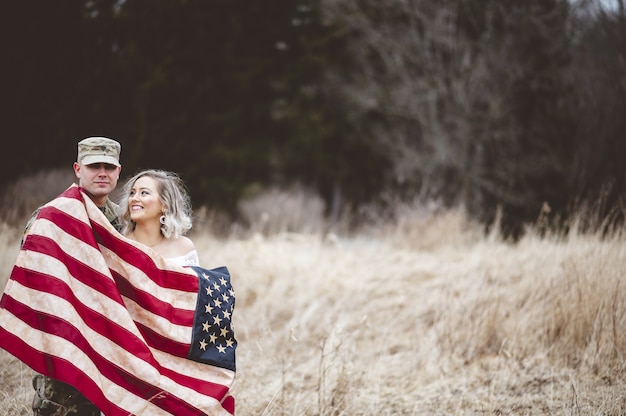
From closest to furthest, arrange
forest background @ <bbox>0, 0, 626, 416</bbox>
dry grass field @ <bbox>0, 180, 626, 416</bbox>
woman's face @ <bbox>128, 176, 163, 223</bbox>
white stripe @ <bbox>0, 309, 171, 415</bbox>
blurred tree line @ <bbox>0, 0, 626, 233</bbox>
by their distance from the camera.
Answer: white stripe @ <bbox>0, 309, 171, 415</bbox>
woman's face @ <bbox>128, 176, 163, 223</bbox>
dry grass field @ <bbox>0, 180, 626, 416</bbox>
forest background @ <bbox>0, 0, 626, 416</bbox>
blurred tree line @ <bbox>0, 0, 626, 233</bbox>

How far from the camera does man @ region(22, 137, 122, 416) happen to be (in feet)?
8.49

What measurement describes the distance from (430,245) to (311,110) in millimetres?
9301

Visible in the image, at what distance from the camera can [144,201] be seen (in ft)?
9.05

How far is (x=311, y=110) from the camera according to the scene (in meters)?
16.9

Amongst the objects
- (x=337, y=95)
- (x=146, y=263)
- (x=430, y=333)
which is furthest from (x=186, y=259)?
(x=337, y=95)

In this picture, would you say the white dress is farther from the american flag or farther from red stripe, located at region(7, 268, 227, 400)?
red stripe, located at region(7, 268, 227, 400)

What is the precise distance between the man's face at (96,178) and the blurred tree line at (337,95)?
5.39 metres

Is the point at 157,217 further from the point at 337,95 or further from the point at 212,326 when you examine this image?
the point at 337,95

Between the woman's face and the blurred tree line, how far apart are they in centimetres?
514

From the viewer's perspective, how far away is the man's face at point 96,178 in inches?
104

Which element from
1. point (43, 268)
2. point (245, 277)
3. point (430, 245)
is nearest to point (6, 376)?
point (43, 268)

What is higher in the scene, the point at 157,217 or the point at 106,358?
the point at 157,217

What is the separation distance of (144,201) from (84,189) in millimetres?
309

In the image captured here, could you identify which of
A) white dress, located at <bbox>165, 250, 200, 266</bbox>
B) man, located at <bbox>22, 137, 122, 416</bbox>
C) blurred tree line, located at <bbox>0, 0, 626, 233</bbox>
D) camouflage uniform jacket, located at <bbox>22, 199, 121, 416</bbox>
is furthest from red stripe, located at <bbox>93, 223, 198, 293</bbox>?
blurred tree line, located at <bbox>0, 0, 626, 233</bbox>
